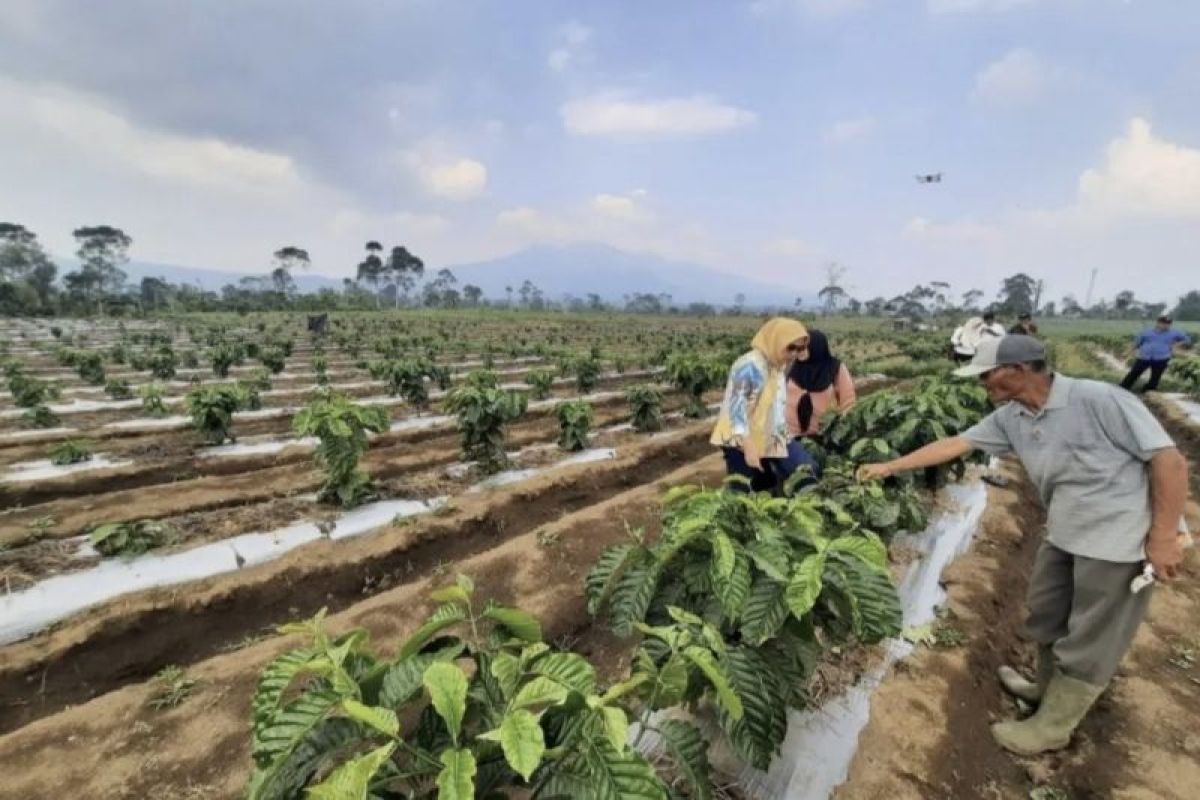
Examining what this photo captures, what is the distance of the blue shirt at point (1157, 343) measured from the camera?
478 inches

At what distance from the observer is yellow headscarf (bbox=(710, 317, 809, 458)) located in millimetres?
3891

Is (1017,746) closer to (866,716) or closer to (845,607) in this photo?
(866,716)

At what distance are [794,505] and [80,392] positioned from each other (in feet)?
51.6

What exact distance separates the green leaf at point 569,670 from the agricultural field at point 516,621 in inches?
0.5

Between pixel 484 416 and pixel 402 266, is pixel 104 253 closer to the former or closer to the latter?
pixel 402 266

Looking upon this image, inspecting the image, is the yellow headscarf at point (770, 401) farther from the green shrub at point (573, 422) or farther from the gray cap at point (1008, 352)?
the green shrub at point (573, 422)

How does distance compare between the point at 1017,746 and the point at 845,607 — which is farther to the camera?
the point at 1017,746

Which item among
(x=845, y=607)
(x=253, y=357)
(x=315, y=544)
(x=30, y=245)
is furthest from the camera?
(x=30, y=245)

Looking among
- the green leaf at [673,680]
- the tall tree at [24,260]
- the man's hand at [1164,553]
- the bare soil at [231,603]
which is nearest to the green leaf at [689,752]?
the green leaf at [673,680]

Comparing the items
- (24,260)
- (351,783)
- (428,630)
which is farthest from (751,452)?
(24,260)

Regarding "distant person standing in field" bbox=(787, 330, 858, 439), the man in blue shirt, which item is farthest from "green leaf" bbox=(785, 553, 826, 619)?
the man in blue shirt

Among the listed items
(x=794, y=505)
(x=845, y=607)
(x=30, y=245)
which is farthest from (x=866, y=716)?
(x=30, y=245)

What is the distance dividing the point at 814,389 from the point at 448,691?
14.0 ft

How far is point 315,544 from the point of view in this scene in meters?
5.54
